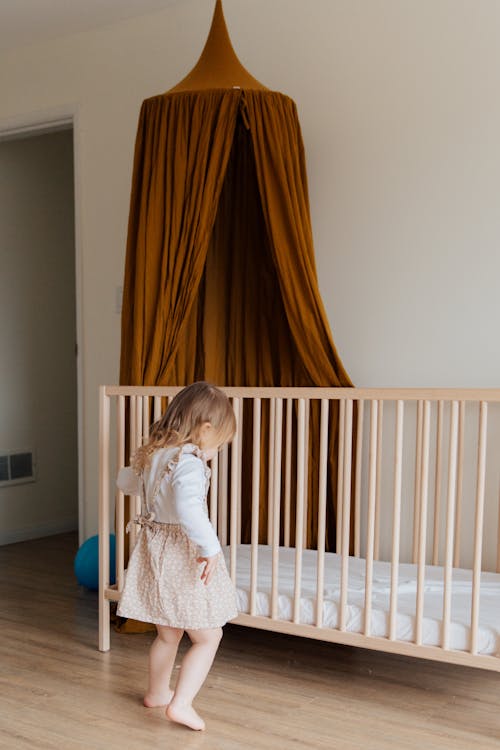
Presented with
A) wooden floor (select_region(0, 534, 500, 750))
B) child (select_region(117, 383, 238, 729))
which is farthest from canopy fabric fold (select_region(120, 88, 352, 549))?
child (select_region(117, 383, 238, 729))

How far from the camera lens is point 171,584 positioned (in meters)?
2.29

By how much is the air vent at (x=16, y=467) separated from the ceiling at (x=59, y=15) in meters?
1.96

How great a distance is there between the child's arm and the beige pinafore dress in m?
0.03

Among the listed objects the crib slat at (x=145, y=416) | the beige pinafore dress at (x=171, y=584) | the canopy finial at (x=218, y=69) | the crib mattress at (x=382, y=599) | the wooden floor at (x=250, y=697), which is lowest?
the wooden floor at (x=250, y=697)

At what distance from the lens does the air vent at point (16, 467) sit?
4539 mm

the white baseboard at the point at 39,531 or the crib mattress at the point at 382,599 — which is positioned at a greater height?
the crib mattress at the point at 382,599

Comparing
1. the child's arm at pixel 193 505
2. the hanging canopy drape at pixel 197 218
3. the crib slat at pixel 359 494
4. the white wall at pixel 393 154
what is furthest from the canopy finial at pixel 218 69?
the child's arm at pixel 193 505

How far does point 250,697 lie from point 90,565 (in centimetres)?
118

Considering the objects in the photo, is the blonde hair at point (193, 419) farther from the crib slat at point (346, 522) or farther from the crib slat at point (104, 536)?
the crib slat at point (104, 536)

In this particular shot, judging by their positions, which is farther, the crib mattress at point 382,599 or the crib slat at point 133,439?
the crib slat at point 133,439

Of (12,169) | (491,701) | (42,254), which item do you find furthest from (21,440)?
(491,701)

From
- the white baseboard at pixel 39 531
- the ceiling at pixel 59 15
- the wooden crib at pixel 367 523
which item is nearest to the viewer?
the wooden crib at pixel 367 523

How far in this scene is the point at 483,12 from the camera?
9.64 feet

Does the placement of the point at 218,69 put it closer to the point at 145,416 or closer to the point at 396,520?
the point at 145,416
